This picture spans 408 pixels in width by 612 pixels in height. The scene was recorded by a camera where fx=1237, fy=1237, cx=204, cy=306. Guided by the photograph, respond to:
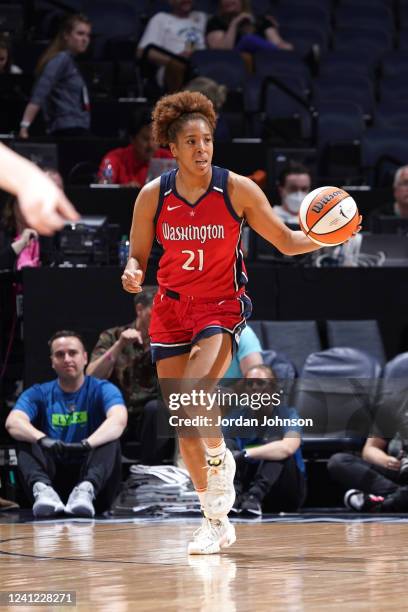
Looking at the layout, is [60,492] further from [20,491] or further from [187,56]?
[187,56]

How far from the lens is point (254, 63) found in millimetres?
13445

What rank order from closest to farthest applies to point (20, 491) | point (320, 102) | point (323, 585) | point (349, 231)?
1. point (323, 585)
2. point (349, 231)
3. point (20, 491)
4. point (320, 102)

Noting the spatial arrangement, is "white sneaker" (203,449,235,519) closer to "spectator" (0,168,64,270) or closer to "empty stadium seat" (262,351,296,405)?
"empty stadium seat" (262,351,296,405)

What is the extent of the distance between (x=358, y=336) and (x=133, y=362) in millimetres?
1644

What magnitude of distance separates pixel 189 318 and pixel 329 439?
2.95 m

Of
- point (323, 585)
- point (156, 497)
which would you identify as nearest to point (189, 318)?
point (323, 585)

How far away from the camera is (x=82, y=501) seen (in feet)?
23.9

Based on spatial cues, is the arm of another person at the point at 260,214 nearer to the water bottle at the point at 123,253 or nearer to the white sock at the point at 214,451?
the white sock at the point at 214,451

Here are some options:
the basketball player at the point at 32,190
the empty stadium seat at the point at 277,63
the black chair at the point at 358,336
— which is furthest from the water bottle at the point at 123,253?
the basketball player at the point at 32,190

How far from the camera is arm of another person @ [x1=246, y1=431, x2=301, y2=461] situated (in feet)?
25.1

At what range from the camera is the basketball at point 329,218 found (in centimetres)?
541

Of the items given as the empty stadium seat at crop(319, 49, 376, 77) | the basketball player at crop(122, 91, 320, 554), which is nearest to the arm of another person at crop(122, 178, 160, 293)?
the basketball player at crop(122, 91, 320, 554)

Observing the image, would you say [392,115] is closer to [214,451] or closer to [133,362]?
[133,362]

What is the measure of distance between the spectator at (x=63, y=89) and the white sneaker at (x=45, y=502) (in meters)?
4.39
